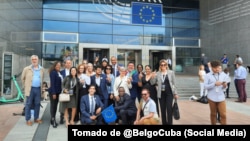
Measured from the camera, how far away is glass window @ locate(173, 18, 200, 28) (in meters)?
25.6

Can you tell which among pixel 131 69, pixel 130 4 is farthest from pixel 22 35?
pixel 130 4

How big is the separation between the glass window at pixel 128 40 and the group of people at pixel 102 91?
16332mm

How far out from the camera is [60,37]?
22.0 meters

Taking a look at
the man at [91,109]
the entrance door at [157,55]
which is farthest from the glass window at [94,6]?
the man at [91,109]

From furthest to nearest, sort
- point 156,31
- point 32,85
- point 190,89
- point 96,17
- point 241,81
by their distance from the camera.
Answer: point 156,31 < point 96,17 < point 190,89 < point 241,81 < point 32,85

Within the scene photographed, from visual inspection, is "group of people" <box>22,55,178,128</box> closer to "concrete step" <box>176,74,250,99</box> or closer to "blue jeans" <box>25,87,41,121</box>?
"blue jeans" <box>25,87,41,121</box>

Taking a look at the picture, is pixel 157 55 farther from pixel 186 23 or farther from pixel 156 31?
pixel 186 23

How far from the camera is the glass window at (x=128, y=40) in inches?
924

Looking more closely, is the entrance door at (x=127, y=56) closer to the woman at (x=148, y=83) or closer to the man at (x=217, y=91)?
the woman at (x=148, y=83)

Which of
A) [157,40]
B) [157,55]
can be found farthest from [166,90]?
[157,55]

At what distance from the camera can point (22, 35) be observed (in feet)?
48.8

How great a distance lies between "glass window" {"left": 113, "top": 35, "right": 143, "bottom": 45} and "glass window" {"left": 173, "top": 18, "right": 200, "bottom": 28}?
4.22 m

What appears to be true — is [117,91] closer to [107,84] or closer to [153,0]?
[107,84]

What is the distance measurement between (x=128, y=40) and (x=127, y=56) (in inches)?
61.4
